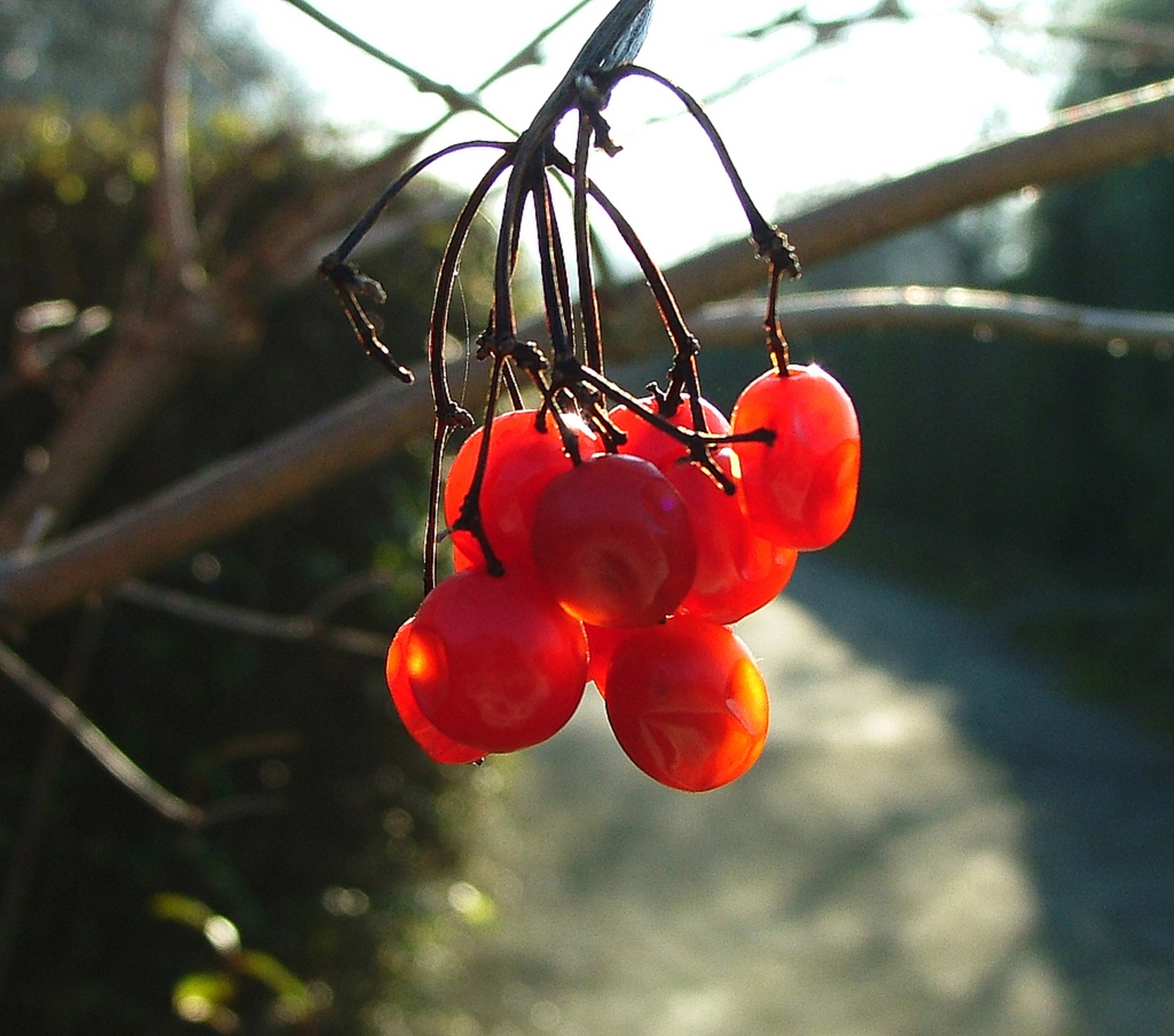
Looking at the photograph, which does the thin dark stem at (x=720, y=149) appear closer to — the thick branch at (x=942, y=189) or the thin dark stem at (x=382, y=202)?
the thin dark stem at (x=382, y=202)

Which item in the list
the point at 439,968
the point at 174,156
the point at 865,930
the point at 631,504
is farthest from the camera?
the point at 865,930

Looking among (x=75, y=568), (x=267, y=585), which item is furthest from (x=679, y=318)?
(x=267, y=585)

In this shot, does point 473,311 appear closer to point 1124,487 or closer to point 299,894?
point 299,894

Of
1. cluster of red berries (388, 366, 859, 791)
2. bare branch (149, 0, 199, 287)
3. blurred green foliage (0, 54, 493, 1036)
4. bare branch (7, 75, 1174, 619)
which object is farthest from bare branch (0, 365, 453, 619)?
blurred green foliage (0, 54, 493, 1036)

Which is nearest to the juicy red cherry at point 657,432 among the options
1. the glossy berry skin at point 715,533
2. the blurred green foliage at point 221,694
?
the glossy berry skin at point 715,533

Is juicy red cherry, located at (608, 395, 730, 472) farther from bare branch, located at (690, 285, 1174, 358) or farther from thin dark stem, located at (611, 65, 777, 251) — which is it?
bare branch, located at (690, 285, 1174, 358)

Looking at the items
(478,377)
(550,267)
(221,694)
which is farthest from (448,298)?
(221,694)

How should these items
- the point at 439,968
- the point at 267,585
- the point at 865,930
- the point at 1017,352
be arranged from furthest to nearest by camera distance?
1. the point at 1017,352
2. the point at 865,930
3. the point at 439,968
4. the point at 267,585

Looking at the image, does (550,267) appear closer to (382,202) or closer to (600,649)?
(382,202)
